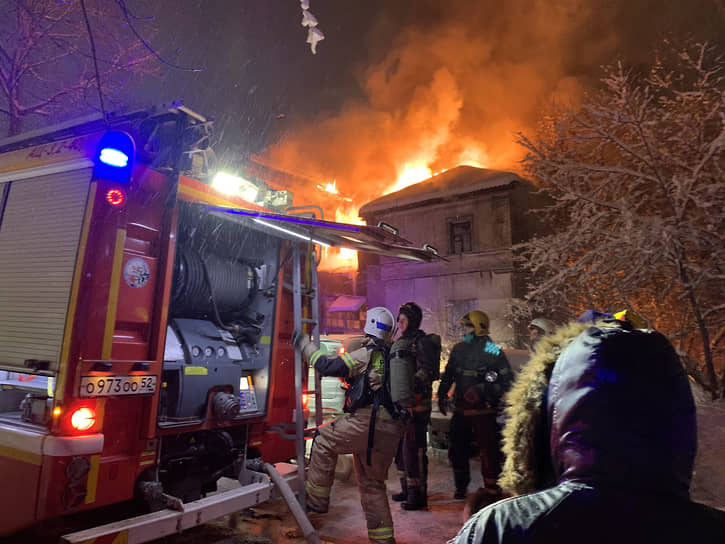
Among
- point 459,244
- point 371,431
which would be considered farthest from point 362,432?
point 459,244

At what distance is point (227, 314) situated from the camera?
491 centimetres

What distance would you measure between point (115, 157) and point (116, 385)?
1.59 m

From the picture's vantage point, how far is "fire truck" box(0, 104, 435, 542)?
296 centimetres

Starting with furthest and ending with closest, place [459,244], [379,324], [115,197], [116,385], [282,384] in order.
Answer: [459,244] → [282,384] → [379,324] → [115,197] → [116,385]

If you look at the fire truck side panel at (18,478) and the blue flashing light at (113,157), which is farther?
the blue flashing light at (113,157)

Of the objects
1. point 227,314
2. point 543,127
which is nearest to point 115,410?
point 227,314

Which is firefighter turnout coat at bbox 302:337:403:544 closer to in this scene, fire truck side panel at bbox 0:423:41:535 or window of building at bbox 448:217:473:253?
fire truck side panel at bbox 0:423:41:535

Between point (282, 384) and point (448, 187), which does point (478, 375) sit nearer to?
point (282, 384)

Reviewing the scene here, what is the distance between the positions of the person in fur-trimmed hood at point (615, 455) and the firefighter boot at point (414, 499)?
176 inches

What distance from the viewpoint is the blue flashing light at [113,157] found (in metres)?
3.20

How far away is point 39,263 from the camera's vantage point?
3330 mm

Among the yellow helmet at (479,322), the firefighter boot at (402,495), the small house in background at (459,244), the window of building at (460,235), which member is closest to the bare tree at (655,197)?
the yellow helmet at (479,322)

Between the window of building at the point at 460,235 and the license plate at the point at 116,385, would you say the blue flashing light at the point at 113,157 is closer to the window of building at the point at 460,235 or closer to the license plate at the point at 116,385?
the license plate at the point at 116,385

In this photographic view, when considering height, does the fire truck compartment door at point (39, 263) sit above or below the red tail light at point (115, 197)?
below
